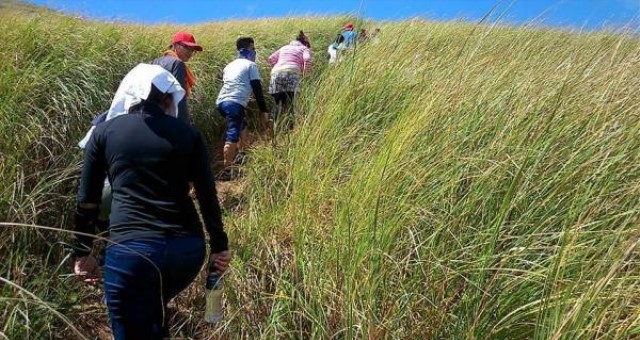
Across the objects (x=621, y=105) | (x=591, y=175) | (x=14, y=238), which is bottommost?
(x=14, y=238)

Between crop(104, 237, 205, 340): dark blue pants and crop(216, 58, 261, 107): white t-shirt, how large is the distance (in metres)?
3.69

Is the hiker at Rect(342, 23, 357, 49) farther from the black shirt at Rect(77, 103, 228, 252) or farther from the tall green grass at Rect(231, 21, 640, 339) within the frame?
the black shirt at Rect(77, 103, 228, 252)

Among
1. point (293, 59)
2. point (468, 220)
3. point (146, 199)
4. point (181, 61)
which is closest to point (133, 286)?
point (146, 199)

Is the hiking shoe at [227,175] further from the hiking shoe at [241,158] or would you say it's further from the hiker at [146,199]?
the hiker at [146,199]

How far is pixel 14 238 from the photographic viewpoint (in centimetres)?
338

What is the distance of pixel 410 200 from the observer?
2.63 m

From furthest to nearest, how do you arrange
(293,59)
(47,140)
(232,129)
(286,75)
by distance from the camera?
(293,59) < (286,75) < (232,129) < (47,140)

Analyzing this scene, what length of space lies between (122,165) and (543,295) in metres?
1.92

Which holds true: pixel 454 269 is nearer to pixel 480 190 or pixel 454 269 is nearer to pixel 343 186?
pixel 480 190

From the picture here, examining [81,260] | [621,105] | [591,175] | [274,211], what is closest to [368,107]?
[274,211]

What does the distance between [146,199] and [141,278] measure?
371 millimetres

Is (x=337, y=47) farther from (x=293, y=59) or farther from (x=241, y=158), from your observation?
(x=241, y=158)

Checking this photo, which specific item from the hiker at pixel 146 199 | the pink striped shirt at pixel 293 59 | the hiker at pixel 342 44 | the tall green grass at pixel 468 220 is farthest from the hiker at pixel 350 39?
the hiker at pixel 146 199

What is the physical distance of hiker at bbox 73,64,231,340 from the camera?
2.50 metres
